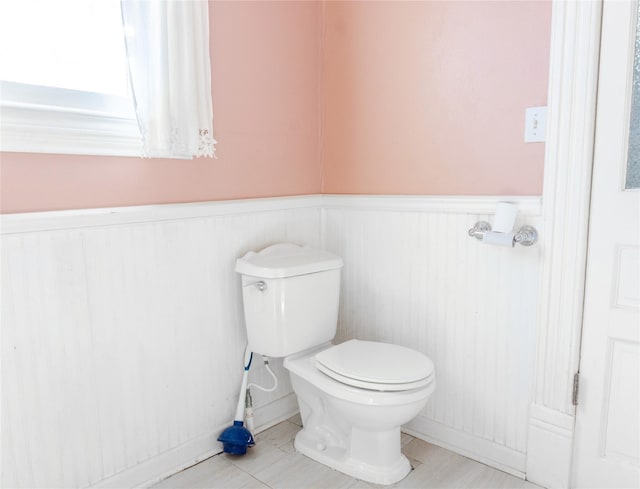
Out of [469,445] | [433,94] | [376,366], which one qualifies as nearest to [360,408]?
[376,366]

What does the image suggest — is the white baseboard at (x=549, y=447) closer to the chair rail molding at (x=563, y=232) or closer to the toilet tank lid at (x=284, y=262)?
the chair rail molding at (x=563, y=232)

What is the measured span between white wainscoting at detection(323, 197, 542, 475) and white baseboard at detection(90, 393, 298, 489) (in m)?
0.56

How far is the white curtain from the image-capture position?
1469 mm

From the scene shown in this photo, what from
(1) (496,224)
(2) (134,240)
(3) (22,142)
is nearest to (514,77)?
(1) (496,224)

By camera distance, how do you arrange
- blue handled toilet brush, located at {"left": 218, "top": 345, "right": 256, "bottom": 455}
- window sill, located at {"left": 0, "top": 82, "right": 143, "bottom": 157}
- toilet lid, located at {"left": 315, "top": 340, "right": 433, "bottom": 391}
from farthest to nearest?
blue handled toilet brush, located at {"left": 218, "top": 345, "right": 256, "bottom": 455}
toilet lid, located at {"left": 315, "top": 340, "right": 433, "bottom": 391}
window sill, located at {"left": 0, "top": 82, "right": 143, "bottom": 157}

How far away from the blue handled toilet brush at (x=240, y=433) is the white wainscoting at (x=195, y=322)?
5 cm

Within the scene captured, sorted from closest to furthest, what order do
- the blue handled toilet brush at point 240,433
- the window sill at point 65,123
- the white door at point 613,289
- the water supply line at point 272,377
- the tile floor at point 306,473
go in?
the window sill at point 65,123 < the white door at point 613,289 < the tile floor at point 306,473 < the blue handled toilet brush at point 240,433 < the water supply line at point 272,377

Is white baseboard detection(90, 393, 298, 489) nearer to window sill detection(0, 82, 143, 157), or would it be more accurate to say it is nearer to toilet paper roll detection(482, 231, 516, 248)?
window sill detection(0, 82, 143, 157)

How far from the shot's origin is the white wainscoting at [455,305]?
168 centimetres

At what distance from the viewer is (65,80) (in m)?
1.44

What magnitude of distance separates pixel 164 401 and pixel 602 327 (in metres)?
1.50

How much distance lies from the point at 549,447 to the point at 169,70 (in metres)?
1.79

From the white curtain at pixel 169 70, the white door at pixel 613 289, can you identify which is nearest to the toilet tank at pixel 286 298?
the white curtain at pixel 169 70

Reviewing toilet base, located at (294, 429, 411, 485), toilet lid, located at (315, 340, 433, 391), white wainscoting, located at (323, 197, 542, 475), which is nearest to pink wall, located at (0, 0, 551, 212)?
white wainscoting, located at (323, 197, 542, 475)
